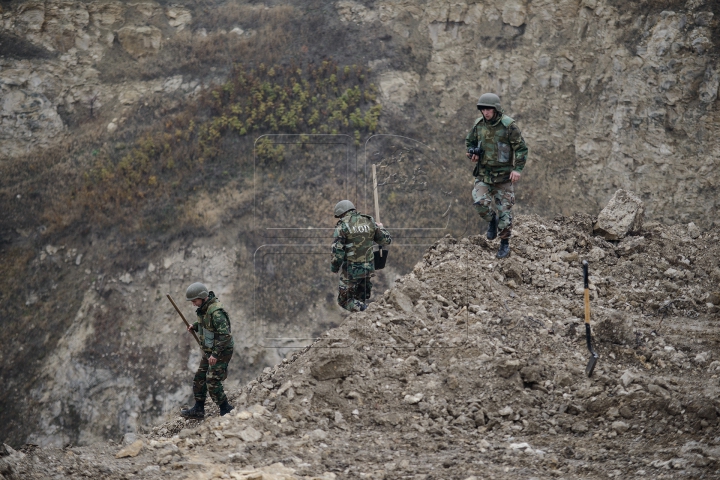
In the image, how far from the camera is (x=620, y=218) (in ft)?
36.4

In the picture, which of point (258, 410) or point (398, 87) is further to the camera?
point (398, 87)

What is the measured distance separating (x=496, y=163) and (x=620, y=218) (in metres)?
2.66

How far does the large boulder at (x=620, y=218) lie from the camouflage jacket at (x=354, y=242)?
3.76 m

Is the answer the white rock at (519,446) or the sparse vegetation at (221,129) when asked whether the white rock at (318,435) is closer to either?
the white rock at (519,446)

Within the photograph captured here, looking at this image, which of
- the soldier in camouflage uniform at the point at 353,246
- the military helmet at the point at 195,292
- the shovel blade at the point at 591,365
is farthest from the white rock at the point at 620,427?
the military helmet at the point at 195,292

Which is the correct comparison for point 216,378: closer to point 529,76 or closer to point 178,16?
point 529,76

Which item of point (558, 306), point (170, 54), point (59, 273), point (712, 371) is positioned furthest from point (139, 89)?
point (712, 371)

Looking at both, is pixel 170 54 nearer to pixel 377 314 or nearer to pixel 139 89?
pixel 139 89

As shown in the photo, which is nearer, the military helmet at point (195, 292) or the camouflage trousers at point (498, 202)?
the military helmet at point (195, 292)

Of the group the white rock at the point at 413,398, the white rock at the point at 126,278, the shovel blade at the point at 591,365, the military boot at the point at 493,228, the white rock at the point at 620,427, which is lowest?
the white rock at the point at 126,278

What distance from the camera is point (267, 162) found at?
77.2 feet

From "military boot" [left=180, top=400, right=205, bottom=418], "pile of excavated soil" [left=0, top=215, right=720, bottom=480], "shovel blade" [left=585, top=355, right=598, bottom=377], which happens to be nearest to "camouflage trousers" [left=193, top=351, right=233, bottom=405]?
"military boot" [left=180, top=400, right=205, bottom=418]

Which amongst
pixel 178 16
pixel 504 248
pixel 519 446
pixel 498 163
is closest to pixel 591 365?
pixel 519 446

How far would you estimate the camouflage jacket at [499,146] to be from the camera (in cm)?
966
